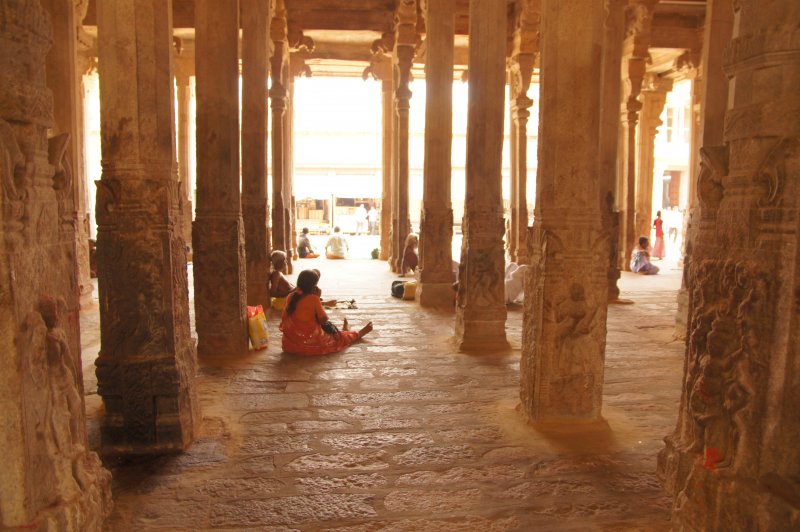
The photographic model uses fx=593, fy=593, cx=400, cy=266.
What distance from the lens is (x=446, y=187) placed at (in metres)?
8.94

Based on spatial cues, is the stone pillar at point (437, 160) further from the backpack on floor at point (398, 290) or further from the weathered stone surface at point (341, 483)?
the weathered stone surface at point (341, 483)

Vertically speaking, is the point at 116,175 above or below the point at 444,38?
below

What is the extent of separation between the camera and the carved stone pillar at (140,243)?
3.54m

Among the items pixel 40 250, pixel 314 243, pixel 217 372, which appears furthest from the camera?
pixel 314 243

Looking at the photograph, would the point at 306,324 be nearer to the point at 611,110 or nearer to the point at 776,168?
the point at 776,168

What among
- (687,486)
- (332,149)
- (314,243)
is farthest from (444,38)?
(332,149)

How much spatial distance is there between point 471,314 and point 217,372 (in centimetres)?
271

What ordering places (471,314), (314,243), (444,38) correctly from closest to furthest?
(471,314), (444,38), (314,243)

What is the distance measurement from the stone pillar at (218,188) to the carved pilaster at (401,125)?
7.12 m

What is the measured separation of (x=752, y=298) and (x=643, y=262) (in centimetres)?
1293

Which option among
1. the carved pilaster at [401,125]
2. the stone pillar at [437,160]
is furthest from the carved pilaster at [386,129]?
the stone pillar at [437,160]

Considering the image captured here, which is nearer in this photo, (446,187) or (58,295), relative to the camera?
(58,295)

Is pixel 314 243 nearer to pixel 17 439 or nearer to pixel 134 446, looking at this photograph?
pixel 134 446

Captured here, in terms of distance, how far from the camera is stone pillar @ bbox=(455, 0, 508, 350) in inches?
255
